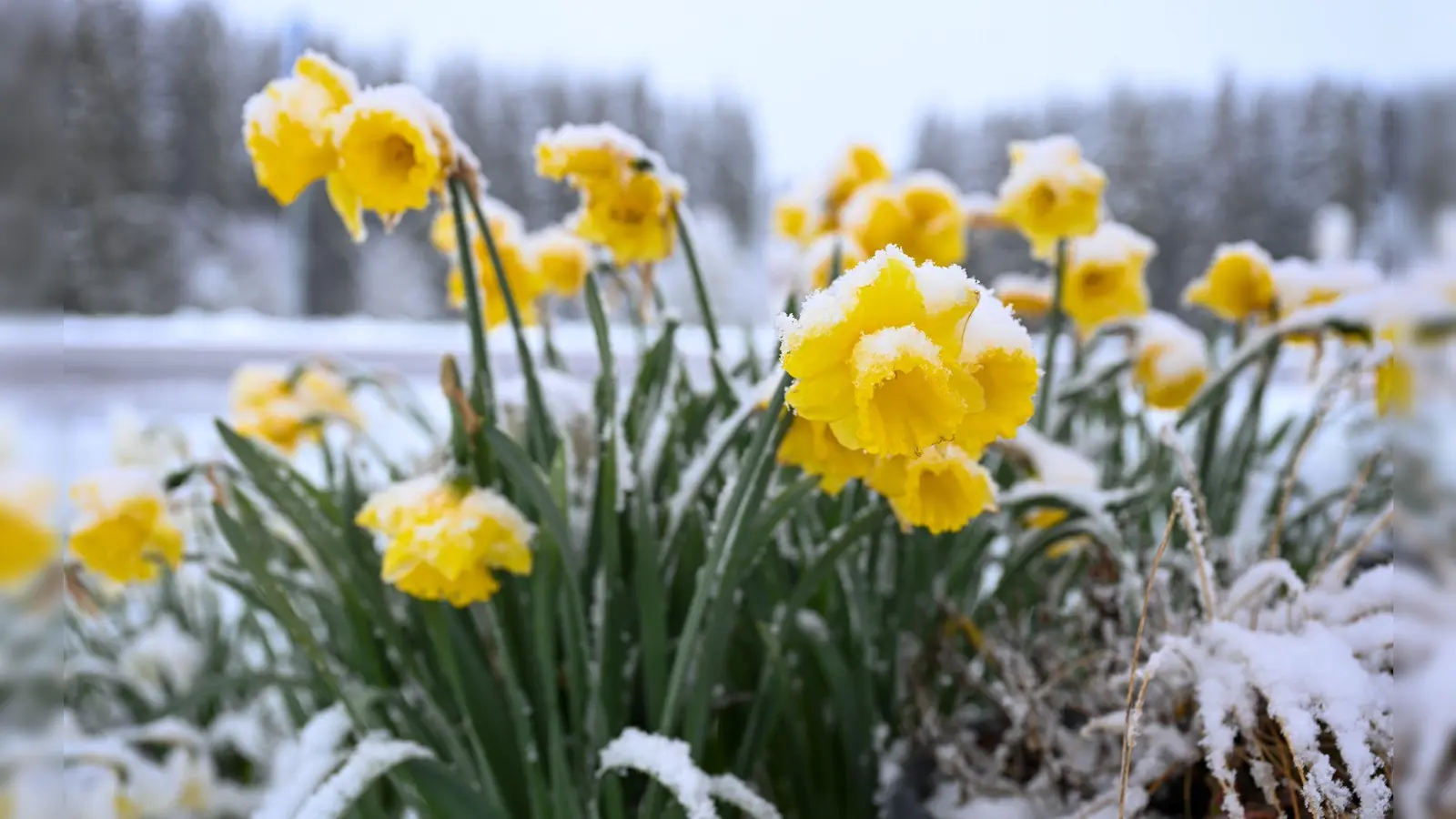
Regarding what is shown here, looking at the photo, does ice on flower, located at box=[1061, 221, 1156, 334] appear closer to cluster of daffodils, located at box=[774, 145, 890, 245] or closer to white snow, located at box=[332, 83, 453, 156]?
cluster of daffodils, located at box=[774, 145, 890, 245]

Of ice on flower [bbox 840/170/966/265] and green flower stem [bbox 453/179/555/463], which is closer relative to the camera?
green flower stem [bbox 453/179/555/463]

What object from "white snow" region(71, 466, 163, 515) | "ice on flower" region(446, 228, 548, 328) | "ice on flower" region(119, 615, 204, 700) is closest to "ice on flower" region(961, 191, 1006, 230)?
"ice on flower" region(446, 228, 548, 328)

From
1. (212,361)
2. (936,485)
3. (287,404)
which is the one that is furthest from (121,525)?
(212,361)

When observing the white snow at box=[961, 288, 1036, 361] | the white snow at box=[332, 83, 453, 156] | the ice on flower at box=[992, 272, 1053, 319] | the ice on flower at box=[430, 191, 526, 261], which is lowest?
the ice on flower at box=[992, 272, 1053, 319]

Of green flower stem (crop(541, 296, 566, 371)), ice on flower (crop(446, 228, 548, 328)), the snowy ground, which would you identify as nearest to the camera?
ice on flower (crop(446, 228, 548, 328))

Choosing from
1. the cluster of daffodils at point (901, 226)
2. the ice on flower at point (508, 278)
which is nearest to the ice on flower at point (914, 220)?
the cluster of daffodils at point (901, 226)

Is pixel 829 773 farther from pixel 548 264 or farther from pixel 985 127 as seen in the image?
pixel 985 127
